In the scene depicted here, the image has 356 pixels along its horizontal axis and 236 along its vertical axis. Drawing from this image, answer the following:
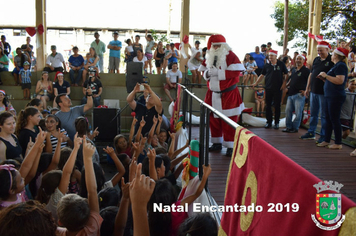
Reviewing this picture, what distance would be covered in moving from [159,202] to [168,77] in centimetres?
824

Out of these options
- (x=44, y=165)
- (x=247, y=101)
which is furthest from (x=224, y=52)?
(x=247, y=101)

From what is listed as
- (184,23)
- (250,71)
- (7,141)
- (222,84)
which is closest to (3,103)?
(7,141)

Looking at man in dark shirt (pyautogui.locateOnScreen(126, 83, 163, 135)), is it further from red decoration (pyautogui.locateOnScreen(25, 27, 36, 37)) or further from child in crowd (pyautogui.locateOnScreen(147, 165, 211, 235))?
red decoration (pyautogui.locateOnScreen(25, 27, 36, 37))

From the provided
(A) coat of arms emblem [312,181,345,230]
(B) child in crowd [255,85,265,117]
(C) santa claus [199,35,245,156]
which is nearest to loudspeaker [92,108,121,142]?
(C) santa claus [199,35,245,156]

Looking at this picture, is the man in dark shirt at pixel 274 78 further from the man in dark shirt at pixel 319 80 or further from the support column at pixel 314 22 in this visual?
the support column at pixel 314 22

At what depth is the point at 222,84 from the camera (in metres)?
4.52

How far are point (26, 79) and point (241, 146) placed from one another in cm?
988

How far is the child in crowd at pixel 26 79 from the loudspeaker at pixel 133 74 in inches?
174

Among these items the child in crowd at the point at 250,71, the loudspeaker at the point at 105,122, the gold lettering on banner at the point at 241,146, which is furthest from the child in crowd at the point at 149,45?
the gold lettering on banner at the point at 241,146

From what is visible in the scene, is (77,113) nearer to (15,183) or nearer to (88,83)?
(15,183)

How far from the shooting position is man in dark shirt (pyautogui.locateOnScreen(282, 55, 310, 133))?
19.5 feet

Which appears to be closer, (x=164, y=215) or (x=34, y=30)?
(x=164, y=215)

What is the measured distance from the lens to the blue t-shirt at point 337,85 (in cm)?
453

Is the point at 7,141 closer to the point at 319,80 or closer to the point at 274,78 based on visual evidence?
the point at 319,80
